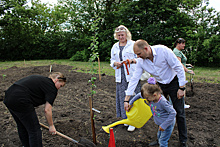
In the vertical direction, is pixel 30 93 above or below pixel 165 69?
below

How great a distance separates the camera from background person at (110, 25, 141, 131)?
3164 mm

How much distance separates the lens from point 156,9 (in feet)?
47.8

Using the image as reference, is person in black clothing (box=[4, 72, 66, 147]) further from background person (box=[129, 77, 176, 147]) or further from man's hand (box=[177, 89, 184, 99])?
man's hand (box=[177, 89, 184, 99])

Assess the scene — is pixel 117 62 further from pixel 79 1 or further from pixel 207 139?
pixel 79 1

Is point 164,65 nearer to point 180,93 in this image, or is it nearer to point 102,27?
point 180,93

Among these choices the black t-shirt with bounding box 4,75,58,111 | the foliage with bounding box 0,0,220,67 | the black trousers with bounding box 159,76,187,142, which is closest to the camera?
the black t-shirt with bounding box 4,75,58,111

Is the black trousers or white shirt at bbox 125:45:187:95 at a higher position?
white shirt at bbox 125:45:187:95

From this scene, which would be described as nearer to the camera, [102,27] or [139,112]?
[139,112]

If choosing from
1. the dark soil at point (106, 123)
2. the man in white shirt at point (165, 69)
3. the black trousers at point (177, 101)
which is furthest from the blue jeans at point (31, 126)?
the black trousers at point (177, 101)

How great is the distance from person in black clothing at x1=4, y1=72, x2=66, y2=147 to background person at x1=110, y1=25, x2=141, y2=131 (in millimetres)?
1363

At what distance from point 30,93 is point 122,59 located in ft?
5.87

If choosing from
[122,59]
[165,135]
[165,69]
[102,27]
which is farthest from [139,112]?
[102,27]

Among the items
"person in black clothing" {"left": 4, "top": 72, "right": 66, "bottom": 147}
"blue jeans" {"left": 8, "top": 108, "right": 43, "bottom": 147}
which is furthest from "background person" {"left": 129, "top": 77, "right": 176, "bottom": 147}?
"blue jeans" {"left": 8, "top": 108, "right": 43, "bottom": 147}

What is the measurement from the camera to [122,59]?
129 inches
